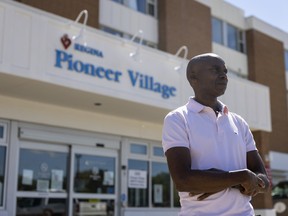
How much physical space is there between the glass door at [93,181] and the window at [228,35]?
10.0 meters

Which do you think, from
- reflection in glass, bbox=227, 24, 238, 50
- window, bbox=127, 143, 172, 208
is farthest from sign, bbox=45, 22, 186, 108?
reflection in glass, bbox=227, 24, 238, 50

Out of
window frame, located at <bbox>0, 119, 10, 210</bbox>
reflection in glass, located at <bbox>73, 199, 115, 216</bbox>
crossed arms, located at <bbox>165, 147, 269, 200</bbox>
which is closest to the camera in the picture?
crossed arms, located at <bbox>165, 147, 269, 200</bbox>

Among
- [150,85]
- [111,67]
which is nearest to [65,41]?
[111,67]

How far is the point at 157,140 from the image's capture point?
1417 centimetres

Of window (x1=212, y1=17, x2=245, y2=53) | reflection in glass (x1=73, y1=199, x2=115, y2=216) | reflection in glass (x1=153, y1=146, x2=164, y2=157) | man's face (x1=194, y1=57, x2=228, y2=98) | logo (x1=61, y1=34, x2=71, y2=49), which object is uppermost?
window (x1=212, y1=17, x2=245, y2=53)

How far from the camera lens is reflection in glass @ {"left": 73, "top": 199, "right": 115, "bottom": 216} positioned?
465 inches

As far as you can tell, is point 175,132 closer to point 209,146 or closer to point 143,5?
point 209,146

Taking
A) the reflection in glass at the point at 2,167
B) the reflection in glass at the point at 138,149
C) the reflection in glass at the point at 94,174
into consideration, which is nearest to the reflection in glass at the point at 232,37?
the reflection in glass at the point at 138,149

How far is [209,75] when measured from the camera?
237 cm

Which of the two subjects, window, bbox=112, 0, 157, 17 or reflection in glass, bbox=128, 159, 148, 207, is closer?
reflection in glass, bbox=128, 159, 148, 207

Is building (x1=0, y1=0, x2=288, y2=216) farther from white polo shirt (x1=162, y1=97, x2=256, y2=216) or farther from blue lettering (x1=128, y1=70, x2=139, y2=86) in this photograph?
white polo shirt (x1=162, y1=97, x2=256, y2=216)

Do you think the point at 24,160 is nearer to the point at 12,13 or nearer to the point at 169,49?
the point at 12,13

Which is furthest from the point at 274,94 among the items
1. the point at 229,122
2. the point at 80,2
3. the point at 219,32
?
the point at 229,122

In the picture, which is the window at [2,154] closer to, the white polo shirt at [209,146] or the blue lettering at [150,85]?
the blue lettering at [150,85]
